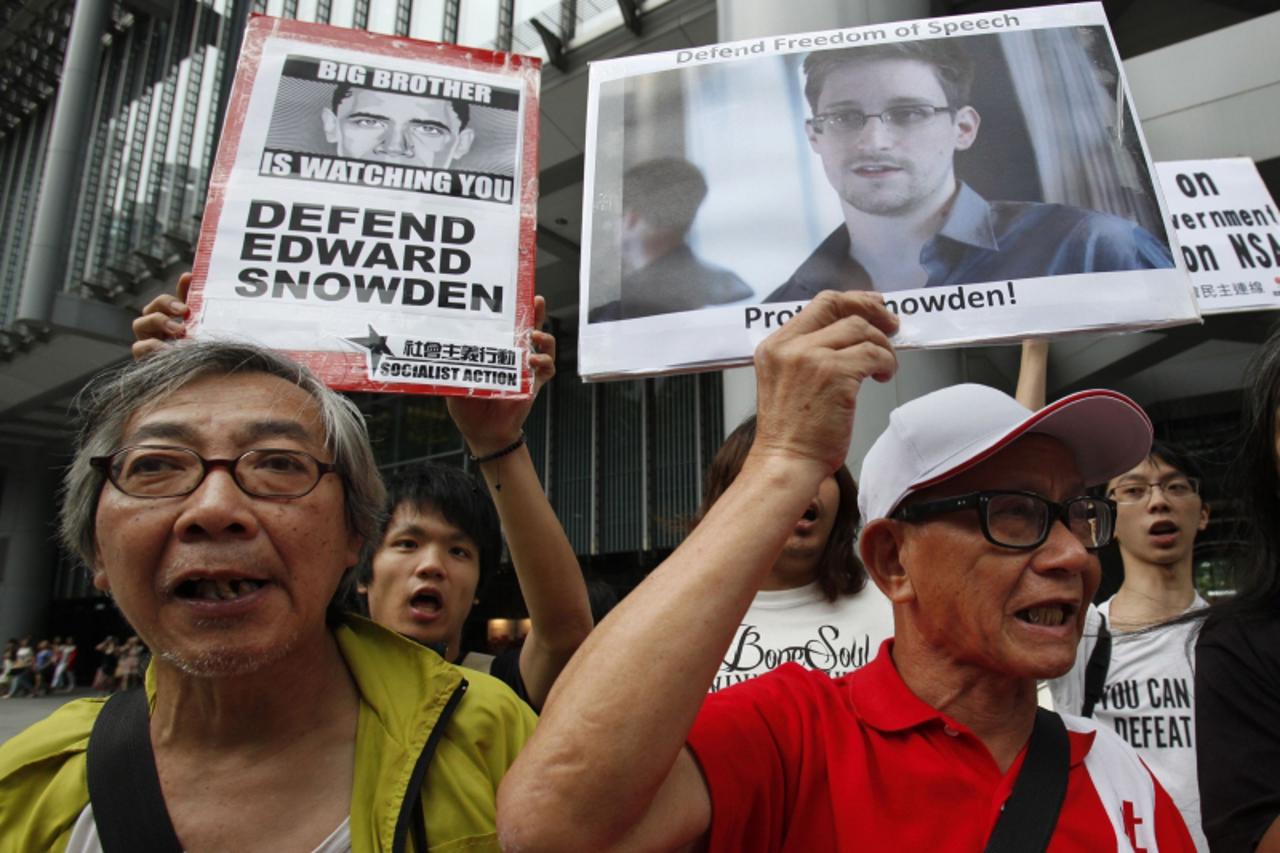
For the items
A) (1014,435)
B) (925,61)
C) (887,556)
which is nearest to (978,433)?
(1014,435)

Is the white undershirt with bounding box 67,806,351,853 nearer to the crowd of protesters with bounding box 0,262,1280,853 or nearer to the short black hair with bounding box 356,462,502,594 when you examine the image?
the crowd of protesters with bounding box 0,262,1280,853

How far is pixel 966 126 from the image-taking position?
68.1 inches

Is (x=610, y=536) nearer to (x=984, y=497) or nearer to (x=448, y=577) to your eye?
(x=448, y=577)

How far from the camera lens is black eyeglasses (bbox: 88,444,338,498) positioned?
1.42m

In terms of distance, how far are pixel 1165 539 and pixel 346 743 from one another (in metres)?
2.77

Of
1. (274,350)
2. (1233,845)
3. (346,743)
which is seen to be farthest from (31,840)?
(1233,845)

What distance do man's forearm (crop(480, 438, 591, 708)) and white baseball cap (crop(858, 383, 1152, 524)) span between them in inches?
28.7

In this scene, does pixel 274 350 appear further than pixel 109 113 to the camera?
No

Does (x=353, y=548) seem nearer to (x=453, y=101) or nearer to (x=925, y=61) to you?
(x=453, y=101)

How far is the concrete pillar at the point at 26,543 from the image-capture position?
21531mm

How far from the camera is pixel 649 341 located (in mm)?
1605

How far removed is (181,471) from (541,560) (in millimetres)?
736

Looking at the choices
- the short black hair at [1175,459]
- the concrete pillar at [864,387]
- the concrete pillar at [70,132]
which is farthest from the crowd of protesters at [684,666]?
the concrete pillar at [70,132]

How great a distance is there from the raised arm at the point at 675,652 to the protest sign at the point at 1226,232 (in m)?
2.03
